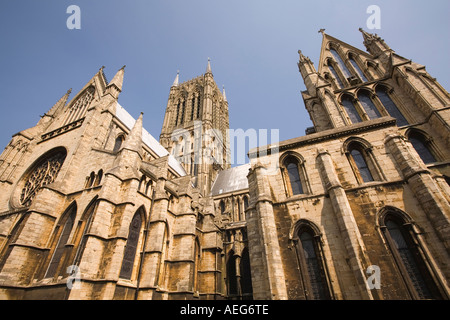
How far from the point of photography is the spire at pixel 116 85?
1848 cm

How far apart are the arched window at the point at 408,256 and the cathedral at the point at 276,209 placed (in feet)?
0.12

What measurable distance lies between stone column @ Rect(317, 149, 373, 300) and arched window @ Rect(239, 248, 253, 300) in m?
11.6

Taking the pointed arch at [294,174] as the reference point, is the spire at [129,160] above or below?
above

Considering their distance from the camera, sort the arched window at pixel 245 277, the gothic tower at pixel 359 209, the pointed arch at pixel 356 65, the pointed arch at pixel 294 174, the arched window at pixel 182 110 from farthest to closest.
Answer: the arched window at pixel 182 110
the pointed arch at pixel 356 65
the arched window at pixel 245 277
the pointed arch at pixel 294 174
the gothic tower at pixel 359 209

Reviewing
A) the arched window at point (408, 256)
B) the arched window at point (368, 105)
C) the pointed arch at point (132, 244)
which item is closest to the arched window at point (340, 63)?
the arched window at point (368, 105)

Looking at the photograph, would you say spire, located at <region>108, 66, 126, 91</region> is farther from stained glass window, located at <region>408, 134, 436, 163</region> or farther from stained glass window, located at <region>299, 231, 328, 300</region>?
stained glass window, located at <region>408, 134, 436, 163</region>

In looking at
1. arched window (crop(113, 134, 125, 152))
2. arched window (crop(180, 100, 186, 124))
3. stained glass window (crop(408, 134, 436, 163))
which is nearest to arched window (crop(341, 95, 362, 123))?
stained glass window (crop(408, 134, 436, 163))

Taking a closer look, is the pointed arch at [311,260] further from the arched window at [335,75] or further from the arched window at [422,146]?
the arched window at [335,75]

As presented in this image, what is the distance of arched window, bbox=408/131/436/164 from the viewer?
37.1 ft

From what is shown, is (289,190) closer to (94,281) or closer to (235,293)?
(94,281)

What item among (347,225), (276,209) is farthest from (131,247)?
(347,225)

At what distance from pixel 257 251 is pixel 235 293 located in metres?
10.6

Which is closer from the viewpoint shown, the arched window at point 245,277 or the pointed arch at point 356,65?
the arched window at point 245,277

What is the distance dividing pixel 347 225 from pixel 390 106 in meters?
11.3
